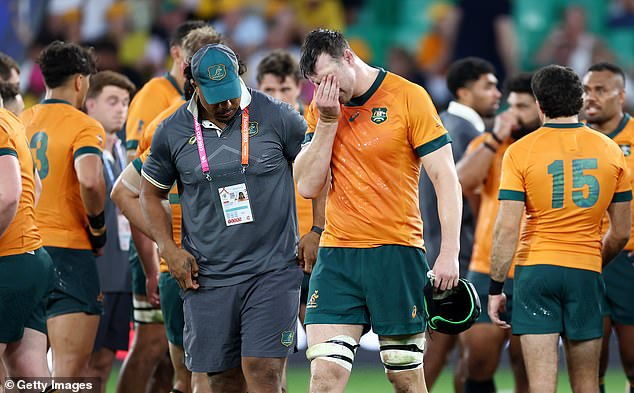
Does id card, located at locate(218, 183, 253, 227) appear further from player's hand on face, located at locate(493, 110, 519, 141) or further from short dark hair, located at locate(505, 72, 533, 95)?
short dark hair, located at locate(505, 72, 533, 95)

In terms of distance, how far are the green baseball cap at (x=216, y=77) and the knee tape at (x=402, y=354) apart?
5.04 ft

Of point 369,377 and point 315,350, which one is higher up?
point 315,350

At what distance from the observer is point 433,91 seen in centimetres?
1439

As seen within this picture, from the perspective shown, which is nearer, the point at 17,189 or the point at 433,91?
the point at 17,189

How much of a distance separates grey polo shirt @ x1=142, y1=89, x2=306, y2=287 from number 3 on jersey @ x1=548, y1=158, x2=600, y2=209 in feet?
5.29

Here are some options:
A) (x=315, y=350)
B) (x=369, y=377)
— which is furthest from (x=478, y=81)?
(x=315, y=350)

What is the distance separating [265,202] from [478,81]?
3.87 metres

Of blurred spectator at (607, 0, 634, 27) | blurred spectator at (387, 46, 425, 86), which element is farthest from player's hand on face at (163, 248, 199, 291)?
blurred spectator at (607, 0, 634, 27)

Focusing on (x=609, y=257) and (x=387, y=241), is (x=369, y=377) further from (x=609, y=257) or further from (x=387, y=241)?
(x=387, y=241)

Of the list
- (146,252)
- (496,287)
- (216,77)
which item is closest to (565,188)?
(496,287)

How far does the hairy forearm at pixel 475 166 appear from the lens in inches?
336

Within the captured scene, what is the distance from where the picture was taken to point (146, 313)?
8.07m

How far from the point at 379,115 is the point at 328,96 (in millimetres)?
375

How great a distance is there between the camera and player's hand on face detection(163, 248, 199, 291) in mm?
6156
